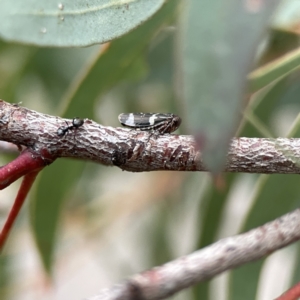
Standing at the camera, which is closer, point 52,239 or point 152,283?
point 152,283

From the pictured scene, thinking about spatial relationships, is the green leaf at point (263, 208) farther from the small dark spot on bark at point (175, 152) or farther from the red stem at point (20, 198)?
the red stem at point (20, 198)

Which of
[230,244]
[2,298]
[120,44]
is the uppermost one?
[120,44]

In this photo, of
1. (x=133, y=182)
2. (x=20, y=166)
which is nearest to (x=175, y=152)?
(x=20, y=166)

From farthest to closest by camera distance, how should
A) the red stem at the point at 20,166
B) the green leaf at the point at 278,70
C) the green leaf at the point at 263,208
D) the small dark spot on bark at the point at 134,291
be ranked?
the green leaf at the point at 263,208 < the green leaf at the point at 278,70 < the small dark spot on bark at the point at 134,291 < the red stem at the point at 20,166

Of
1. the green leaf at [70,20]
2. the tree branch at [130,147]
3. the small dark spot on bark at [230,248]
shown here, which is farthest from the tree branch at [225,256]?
the green leaf at [70,20]

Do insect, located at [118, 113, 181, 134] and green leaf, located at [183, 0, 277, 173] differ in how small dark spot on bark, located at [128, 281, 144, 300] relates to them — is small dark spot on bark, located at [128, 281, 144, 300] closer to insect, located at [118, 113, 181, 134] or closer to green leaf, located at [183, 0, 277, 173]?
insect, located at [118, 113, 181, 134]

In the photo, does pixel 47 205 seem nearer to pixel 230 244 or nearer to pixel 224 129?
pixel 230 244

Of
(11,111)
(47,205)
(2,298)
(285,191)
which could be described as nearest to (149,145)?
(11,111)

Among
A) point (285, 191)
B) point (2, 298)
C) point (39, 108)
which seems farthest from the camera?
point (39, 108)
